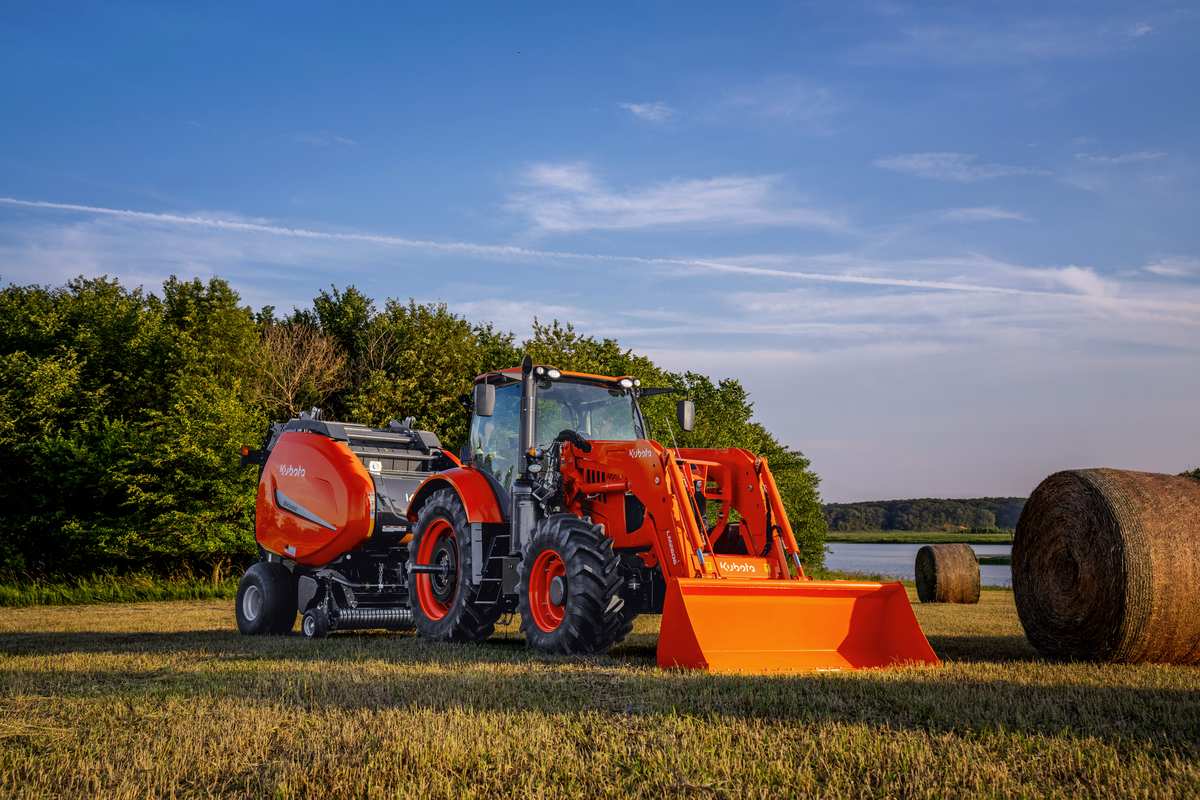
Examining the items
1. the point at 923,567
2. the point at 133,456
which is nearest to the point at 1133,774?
the point at 923,567

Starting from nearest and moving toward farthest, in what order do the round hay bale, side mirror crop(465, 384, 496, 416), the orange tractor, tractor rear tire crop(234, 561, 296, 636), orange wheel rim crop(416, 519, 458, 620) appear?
1. the orange tractor
2. side mirror crop(465, 384, 496, 416)
3. orange wheel rim crop(416, 519, 458, 620)
4. tractor rear tire crop(234, 561, 296, 636)
5. the round hay bale

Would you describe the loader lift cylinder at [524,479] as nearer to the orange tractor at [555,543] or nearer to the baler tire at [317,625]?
the orange tractor at [555,543]

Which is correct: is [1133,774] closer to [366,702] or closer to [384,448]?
[366,702]

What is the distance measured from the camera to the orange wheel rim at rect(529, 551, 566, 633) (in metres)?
8.27

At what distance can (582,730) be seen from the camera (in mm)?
4719

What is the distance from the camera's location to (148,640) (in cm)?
1060

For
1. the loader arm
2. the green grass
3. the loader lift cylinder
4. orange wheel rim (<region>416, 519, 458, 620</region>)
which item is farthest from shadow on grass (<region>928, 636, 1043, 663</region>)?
the green grass

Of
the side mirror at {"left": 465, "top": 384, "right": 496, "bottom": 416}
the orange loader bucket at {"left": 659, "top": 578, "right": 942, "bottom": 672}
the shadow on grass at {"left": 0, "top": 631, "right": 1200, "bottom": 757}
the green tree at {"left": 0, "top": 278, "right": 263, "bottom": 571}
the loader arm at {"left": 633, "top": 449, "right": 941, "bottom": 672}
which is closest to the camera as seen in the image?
the shadow on grass at {"left": 0, "top": 631, "right": 1200, "bottom": 757}

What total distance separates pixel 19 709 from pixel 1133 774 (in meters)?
5.97

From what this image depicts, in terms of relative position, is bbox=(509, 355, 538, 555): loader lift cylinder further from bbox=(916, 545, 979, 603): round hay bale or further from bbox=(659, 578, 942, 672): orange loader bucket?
bbox=(916, 545, 979, 603): round hay bale

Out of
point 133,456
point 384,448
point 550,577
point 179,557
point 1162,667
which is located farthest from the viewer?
point 179,557

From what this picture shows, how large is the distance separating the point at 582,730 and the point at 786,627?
3.31 m

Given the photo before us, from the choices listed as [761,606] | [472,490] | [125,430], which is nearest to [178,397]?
[125,430]

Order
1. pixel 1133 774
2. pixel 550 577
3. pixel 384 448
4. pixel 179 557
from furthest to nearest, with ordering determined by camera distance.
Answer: pixel 179 557
pixel 384 448
pixel 550 577
pixel 1133 774
